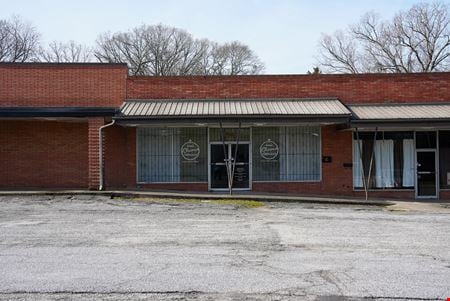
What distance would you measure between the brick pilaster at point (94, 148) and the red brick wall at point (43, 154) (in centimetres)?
185

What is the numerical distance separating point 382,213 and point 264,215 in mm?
3640

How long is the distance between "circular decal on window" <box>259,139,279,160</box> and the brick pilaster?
6.21m

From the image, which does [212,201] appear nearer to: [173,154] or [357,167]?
[173,154]

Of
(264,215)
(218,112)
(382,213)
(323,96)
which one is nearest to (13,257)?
(264,215)

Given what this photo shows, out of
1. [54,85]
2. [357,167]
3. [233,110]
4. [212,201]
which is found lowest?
[212,201]

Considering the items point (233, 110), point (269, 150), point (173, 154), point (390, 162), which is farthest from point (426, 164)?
point (173, 154)

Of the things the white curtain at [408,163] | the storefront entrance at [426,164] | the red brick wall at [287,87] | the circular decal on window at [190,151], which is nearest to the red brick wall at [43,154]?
the red brick wall at [287,87]

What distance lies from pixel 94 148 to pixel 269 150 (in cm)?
668

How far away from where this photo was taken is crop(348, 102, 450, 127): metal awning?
1864 cm

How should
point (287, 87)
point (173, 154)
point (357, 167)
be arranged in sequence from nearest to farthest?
point (173, 154)
point (357, 167)
point (287, 87)

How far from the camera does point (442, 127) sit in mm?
19078

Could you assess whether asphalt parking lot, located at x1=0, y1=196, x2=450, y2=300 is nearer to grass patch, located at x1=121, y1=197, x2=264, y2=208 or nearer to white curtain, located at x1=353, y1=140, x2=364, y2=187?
grass patch, located at x1=121, y1=197, x2=264, y2=208

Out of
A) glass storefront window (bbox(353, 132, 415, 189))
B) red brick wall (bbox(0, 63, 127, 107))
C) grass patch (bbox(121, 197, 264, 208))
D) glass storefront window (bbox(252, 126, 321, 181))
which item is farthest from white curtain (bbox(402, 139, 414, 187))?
red brick wall (bbox(0, 63, 127, 107))

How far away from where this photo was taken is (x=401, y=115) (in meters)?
19.3
